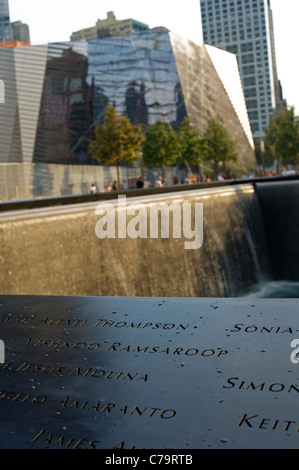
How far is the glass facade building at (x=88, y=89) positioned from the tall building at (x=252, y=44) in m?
89.4

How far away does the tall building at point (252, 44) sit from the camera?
5950 inches

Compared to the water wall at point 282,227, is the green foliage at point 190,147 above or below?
above

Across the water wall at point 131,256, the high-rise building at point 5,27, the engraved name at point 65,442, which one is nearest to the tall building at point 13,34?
the high-rise building at point 5,27

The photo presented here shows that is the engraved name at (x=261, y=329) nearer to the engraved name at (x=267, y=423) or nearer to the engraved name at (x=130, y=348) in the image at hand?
the engraved name at (x=130, y=348)

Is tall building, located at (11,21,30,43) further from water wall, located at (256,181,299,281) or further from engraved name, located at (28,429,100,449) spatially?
engraved name, located at (28,429,100,449)

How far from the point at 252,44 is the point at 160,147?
134779 millimetres

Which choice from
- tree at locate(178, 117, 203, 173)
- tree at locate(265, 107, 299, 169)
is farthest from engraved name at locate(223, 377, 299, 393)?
tree at locate(265, 107, 299, 169)

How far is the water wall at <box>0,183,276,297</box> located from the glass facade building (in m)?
40.3

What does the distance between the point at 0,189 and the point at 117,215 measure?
2115cm

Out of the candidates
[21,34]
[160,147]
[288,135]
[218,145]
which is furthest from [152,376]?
[21,34]

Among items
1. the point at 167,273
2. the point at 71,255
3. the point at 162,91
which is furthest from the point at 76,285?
the point at 162,91

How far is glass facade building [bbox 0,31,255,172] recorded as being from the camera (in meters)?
49.6

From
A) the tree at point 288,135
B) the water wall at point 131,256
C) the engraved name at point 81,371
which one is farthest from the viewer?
the tree at point 288,135
